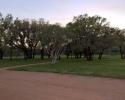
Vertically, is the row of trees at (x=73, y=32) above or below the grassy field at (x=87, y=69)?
above

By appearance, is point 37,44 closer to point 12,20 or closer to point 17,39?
point 17,39

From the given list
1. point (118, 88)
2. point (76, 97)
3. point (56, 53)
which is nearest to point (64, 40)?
point (56, 53)

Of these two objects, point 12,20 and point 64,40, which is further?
point 12,20

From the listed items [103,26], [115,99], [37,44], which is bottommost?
[115,99]

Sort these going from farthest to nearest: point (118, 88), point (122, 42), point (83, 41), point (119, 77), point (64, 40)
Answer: point (122, 42)
point (83, 41)
point (64, 40)
point (119, 77)
point (118, 88)

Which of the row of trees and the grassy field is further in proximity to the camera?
the row of trees

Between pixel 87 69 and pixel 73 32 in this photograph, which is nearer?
pixel 87 69

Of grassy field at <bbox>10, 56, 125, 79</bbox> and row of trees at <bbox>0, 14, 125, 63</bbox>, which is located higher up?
row of trees at <bbox>0, 14, 125, 63</bbox>

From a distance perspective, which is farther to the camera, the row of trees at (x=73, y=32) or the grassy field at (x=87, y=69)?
the row of trees at (x=73, y=32)

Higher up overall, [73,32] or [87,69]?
[73,32]

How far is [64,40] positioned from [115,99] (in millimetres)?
25106

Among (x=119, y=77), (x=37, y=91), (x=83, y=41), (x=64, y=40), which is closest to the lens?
(x=37, y=91)

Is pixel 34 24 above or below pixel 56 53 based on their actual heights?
above

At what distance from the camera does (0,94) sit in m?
11.1
